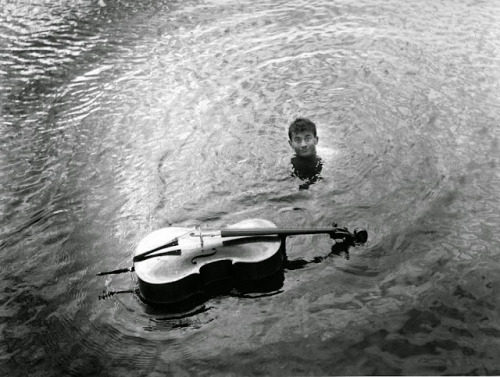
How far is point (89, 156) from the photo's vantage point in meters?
5.76

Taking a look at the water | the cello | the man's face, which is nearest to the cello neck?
the cello

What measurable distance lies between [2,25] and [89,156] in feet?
16.9

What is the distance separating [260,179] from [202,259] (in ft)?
5.20

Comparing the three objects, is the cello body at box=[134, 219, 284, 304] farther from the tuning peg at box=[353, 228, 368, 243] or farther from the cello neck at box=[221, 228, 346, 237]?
the tuning peg at box=[353, 228, 368, 243]

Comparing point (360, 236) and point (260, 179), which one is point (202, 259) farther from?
point (260, 179)

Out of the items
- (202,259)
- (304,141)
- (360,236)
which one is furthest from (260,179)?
(202,259)

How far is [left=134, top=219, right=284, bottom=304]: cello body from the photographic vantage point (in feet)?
12.3

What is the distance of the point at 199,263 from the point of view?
3.80 m

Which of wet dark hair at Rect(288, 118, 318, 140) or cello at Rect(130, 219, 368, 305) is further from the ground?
wet dark hair at Rect(288, 118, 318, 140)

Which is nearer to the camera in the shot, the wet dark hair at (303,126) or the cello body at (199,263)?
the cello body at (199,263)

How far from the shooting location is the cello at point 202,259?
3.75 metres

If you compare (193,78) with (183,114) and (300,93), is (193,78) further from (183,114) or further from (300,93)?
(300,93)

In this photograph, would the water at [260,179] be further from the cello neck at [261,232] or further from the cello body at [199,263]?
the cello neck at [261,232]

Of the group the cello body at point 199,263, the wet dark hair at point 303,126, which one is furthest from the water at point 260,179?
the wet dark hair at point 303,126
